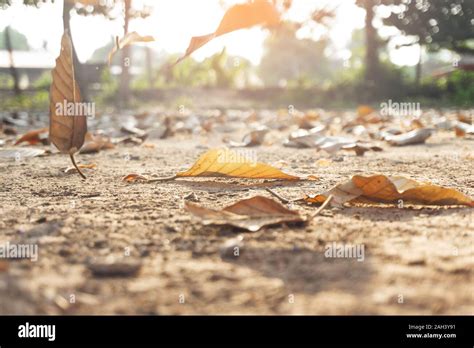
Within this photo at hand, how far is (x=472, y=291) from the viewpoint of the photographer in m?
0.69

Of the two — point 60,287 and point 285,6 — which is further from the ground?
point 285,6

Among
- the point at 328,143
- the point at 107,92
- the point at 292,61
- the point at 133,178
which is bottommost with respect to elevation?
the point at 133,178

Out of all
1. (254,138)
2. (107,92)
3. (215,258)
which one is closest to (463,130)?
(254,138)

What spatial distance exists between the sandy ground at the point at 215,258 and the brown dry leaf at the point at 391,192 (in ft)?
0.10

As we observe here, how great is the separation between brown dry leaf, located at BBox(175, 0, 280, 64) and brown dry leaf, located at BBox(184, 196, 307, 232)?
0.97ft

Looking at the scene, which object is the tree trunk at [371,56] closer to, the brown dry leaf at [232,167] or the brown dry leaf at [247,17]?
the brown dry leaf at [232,167]

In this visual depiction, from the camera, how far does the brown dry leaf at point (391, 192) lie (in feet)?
3.92

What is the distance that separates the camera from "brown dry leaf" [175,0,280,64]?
0.90 m

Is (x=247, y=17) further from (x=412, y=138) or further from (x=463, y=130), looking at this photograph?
(x=463, y=130)

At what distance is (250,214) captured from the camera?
1045mm

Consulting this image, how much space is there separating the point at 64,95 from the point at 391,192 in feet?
2.37
